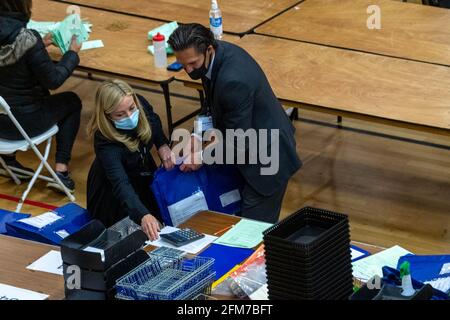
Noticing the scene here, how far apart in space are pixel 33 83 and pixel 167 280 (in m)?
2.89

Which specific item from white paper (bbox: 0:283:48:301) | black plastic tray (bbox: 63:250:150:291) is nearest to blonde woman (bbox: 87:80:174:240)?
white paper (bbox: 0:283:48:301)

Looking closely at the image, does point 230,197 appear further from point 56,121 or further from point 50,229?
point 56,121

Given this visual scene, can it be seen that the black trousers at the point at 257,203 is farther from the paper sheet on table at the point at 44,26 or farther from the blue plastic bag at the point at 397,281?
the paper sheet on table at the point at 44,26

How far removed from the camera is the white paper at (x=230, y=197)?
490 cm

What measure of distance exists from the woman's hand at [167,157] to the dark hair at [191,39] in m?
0.63

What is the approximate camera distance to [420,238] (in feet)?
18.4

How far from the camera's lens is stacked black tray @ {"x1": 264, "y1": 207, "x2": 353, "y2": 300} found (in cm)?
318

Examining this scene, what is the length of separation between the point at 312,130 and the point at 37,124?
195cm

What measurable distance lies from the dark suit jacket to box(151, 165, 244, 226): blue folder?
14cm

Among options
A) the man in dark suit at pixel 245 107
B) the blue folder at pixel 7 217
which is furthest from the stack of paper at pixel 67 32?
the man in dark suit at pixel 245 107

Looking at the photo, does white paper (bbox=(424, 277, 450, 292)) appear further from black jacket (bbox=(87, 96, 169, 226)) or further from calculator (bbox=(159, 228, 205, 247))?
black jacket (bbox=(87, 96, 169, 226))

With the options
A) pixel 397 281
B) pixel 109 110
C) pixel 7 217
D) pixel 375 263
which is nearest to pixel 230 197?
pixel 109 110
